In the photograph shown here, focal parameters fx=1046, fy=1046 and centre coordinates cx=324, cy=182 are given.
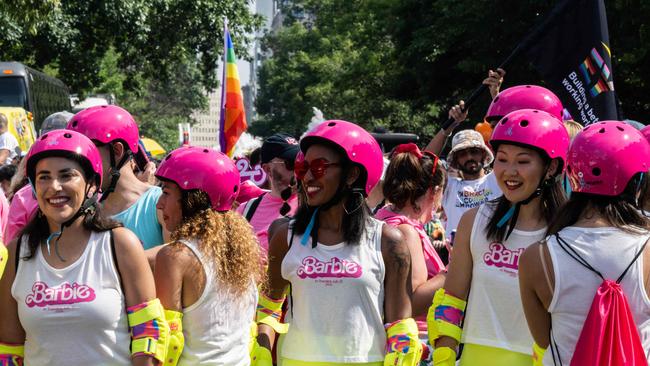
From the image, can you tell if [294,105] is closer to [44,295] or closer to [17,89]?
[17,89]

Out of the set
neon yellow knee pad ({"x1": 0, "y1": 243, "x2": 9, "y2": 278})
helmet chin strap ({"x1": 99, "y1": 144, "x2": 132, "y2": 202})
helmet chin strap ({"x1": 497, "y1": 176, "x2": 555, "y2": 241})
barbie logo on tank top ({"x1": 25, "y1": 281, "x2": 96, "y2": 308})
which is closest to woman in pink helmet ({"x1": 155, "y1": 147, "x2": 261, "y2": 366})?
barbie logo on tank top ({"x1": 25, "y1": 281, "x2": 96, "y2": 308})

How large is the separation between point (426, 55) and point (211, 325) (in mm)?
22949

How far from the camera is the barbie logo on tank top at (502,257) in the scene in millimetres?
4414


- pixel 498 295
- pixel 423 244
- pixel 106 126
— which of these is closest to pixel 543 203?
pixel 498 295

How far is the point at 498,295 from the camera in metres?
4.45

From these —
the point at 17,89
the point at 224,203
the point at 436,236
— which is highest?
the point at 224,203

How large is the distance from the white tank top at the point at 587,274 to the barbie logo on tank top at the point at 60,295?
1832 millimetres

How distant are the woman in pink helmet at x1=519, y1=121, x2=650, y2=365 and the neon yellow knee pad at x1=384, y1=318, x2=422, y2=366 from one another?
2.09ft

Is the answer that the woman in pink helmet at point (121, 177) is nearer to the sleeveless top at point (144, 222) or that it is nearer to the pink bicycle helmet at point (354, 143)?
the sleeveless top at point (144, 222)

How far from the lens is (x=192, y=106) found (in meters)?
61.2

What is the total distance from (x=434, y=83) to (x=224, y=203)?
23.4 m

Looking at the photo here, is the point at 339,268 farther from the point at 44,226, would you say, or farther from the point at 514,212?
the point at 44,226

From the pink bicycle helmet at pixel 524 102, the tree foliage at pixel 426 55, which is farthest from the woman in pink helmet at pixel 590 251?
the tree foliage at pixel 426 55

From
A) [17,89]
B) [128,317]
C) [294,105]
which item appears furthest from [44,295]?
[294,105]
